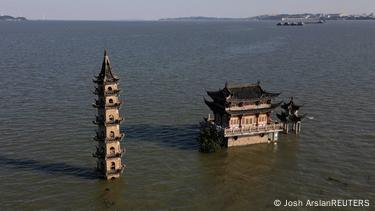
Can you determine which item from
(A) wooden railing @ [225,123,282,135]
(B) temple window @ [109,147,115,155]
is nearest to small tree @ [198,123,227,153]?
(A) wooden railing @ [225,123,282,135]

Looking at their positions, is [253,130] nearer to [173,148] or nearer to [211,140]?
[211,140]

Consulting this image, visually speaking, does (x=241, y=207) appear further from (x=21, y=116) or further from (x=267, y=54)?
(x=267, y=54)

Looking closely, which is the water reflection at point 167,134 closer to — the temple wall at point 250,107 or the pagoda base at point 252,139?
the pagoda base at point 252,139

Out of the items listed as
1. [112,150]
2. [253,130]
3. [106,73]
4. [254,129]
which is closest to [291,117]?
[254,129]

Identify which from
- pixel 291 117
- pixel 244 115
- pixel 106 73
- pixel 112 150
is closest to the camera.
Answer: pixel 106 73

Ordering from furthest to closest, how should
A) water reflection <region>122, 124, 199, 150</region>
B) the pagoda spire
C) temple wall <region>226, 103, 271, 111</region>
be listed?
water reflection <region>122, 124, 199, 150</region>
temple wall <region>226, 103, 271, 111</region>
the pagoda spire

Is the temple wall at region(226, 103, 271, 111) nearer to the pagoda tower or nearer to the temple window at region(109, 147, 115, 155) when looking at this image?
the pagoda tower

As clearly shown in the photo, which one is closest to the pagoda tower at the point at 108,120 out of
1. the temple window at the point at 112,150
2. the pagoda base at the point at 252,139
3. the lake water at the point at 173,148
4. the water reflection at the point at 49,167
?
the temple window at the point at 112,150
